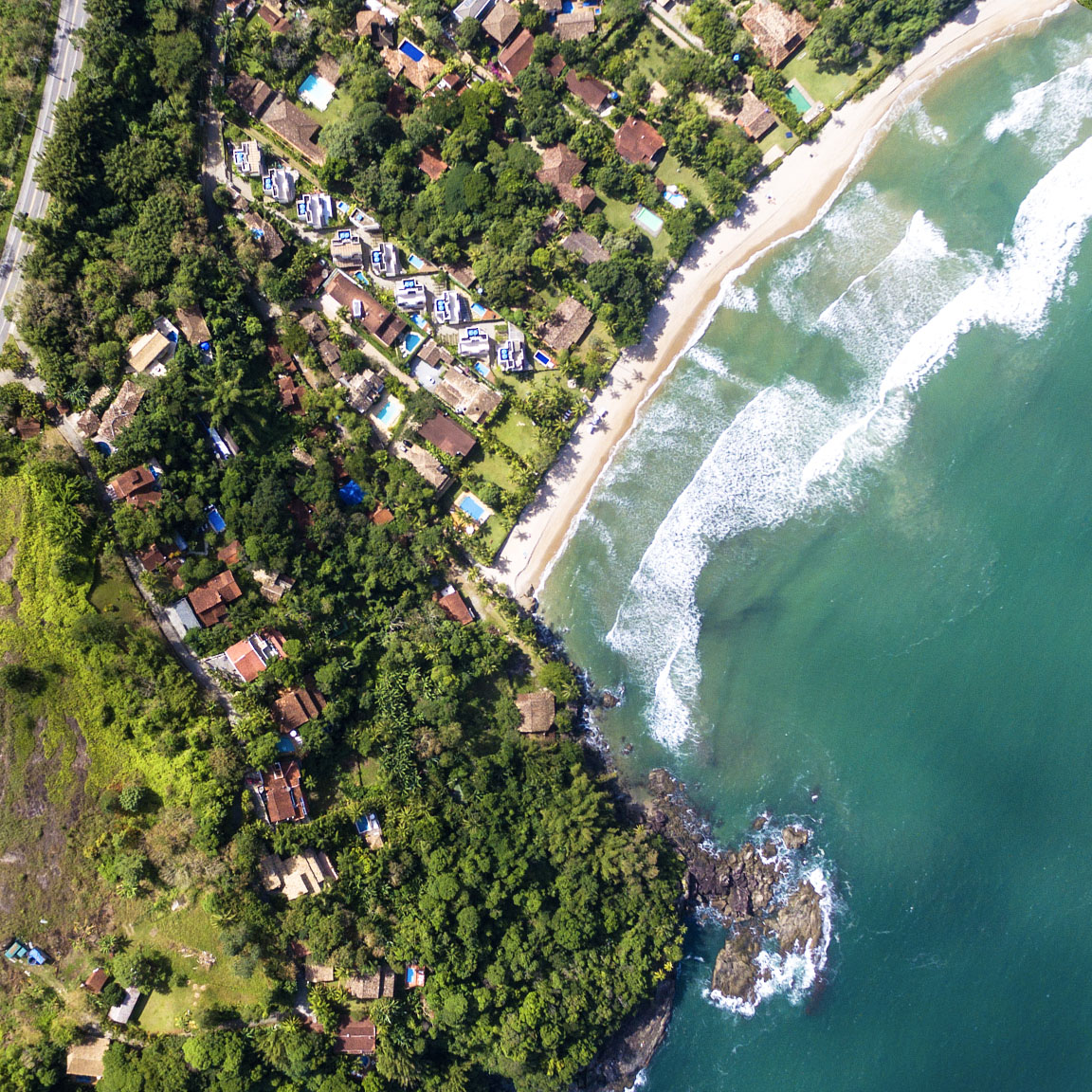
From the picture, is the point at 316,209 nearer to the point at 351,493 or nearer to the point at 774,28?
the point at 351,493

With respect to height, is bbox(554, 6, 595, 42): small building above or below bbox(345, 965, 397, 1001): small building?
above

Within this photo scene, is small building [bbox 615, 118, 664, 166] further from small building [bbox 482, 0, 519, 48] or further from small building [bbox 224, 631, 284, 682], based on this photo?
small building [bbox 224, 631, 284, 682]

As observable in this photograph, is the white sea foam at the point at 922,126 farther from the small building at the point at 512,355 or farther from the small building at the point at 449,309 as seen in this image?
the small building at the point at 449,309

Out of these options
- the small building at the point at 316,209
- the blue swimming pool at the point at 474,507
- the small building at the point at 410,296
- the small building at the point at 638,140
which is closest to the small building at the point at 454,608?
the blue swimming pool at the point at 474,507

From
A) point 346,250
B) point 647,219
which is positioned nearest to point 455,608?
point 346,250

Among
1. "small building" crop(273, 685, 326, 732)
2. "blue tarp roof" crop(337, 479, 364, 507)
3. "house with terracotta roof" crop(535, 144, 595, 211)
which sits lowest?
"small building" crop(273, 685, 326, 732)

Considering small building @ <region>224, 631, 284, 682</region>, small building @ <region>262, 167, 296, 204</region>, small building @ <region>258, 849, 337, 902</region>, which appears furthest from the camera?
small building @ <region>262, 167, 296, 204</region>

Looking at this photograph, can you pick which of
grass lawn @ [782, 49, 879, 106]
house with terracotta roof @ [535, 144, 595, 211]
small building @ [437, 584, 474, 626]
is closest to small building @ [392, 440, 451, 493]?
small building @ [437, 584, 474, 626]
